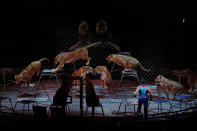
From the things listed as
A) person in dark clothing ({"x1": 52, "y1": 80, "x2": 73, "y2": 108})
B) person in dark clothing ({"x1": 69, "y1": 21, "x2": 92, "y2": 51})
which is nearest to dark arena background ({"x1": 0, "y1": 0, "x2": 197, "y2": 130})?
person in dark clothing ({"x1": 69, "y1": 21, "x2": 92, "y2": 51})

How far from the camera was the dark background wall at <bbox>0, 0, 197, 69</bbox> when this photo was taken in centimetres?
712

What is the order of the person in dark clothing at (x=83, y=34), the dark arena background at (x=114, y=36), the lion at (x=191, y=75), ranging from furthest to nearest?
the dark arena background at (x=114, y=36) → the person in dark clothing at (x=83, y=34) → the lion at (x=191, y=75)

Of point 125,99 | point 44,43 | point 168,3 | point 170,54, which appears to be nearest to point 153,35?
point 170,54

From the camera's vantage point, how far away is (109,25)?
26.1ft

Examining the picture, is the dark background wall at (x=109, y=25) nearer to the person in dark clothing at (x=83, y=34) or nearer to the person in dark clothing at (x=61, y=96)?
the person in dark clothing at (x=83, y=34)

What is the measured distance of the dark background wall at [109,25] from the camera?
7.12m

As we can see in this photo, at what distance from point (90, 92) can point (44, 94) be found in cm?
265

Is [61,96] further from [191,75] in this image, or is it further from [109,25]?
[109,25]

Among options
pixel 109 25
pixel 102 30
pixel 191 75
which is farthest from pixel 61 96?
pixel 109 25

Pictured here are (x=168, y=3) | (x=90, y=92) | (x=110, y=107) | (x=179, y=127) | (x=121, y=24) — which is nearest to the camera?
(x=179, y=127)

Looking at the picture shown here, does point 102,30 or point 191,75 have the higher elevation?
point 102,30

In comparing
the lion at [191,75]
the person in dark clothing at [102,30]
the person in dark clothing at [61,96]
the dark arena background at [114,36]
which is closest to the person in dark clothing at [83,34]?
the person in dark clothing at [102,30]

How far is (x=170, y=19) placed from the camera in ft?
24.2

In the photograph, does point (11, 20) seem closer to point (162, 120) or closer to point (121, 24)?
point (121, 24)
